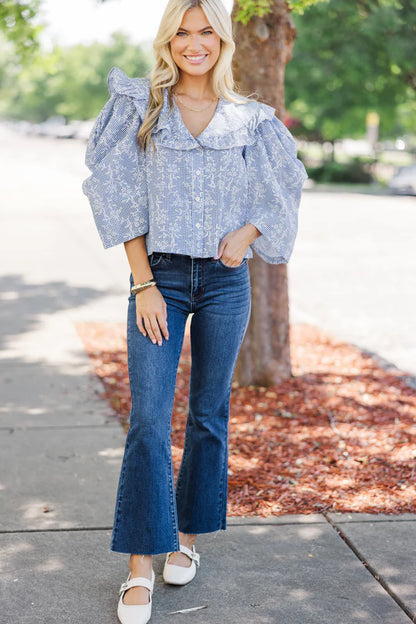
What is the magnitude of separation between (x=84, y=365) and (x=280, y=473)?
98.9 inches

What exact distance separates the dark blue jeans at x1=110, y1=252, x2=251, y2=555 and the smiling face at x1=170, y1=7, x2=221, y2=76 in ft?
2.14

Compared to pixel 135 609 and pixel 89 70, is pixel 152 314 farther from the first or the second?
pixel 89 70

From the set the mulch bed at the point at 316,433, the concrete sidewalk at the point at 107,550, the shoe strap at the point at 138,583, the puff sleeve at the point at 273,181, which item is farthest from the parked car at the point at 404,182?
the shoe strap at the point at 138,583

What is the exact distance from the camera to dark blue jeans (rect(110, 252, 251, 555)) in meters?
2.75

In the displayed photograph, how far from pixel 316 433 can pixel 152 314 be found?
237cm

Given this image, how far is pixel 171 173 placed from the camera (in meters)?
2.73

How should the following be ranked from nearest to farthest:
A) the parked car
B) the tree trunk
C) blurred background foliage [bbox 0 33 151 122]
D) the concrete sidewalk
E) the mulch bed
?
1. the concrete sidewalk
2. the mulch bed
3. the tree trunk
4. the parked car
5. blurred background foliage [bbox 0 33 151 122]

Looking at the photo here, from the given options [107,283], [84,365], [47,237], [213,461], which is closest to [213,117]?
[213,461]

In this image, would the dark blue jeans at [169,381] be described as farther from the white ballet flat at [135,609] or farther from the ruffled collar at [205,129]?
the ruffled collar at [205,129]

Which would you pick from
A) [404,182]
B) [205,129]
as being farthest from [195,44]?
[404,182]

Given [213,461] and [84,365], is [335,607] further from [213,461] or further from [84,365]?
[84,365]

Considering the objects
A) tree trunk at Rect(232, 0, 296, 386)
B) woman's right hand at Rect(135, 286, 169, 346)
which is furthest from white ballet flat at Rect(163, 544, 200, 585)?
tree trunk at Rect(232, 0, 296, 386)

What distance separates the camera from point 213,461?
3.05 meters

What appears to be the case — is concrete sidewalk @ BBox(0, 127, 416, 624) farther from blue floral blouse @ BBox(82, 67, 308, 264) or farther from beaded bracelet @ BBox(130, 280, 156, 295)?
blue floral blouse @ BBox(82, 67, 308, 264)
